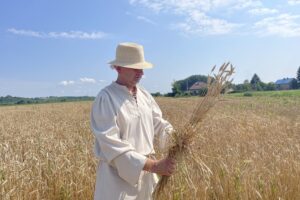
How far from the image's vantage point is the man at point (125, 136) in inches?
110

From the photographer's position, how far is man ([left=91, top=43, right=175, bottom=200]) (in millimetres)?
2807

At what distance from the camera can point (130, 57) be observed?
302 cm

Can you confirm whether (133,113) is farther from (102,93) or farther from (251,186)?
(251,186)

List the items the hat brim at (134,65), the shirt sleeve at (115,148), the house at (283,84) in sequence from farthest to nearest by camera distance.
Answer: the house at (283,84), the hat brim at (134,65), the shirt sleeve at (115,148)

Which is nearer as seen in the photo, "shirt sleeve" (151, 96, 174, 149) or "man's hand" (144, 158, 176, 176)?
"man's hand" (144, 158, 176, 176)

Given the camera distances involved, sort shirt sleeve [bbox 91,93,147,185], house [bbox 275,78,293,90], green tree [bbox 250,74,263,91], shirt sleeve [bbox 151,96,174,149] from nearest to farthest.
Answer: shirt sleeve [bbox 91,93,147,185], shirt sleeve [bbox 151,96,174,149], green tree [bbox 250,74,263,91], house [bbox 275,78,293,90]

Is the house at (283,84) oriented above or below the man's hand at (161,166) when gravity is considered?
above

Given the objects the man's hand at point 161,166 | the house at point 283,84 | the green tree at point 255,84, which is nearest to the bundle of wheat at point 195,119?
the man's hand at point 161,166

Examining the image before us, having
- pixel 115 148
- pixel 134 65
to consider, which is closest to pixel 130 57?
pixel 134 65

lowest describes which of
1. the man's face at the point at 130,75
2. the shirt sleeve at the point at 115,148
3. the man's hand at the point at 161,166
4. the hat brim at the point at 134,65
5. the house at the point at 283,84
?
the man's hand at the point at 161,166

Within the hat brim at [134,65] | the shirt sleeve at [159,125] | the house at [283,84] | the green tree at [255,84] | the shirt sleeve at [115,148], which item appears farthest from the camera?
the house at [283,84]

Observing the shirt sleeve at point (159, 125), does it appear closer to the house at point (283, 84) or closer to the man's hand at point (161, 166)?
the man's hand at point (161, 166)

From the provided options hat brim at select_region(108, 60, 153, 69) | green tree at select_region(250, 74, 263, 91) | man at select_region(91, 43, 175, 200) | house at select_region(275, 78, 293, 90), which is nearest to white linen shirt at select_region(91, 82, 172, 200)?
man at select_region(91, 43, 175, 200)

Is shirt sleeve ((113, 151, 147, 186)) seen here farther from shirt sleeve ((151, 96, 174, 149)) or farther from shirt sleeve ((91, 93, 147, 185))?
shirt sleeve ((151, 96, 174, 149))
